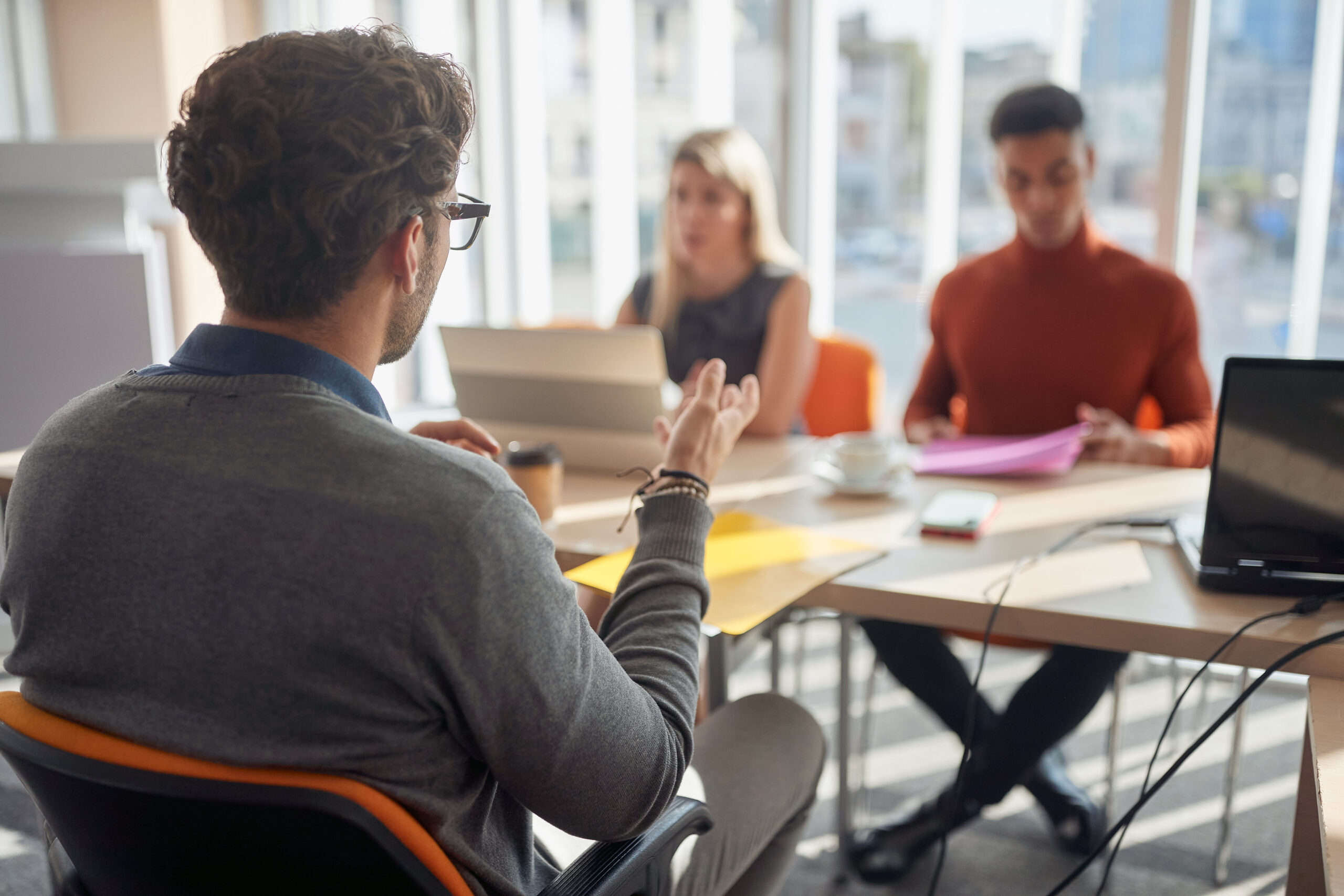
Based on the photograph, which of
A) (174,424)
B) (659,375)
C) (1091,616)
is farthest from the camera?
(659,375)

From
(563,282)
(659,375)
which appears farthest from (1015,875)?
(563,282)

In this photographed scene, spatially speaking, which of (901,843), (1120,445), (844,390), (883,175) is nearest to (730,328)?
(844,390)

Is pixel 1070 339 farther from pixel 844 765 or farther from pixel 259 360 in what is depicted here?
pixel 259 360

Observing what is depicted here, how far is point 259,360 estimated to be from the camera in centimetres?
75

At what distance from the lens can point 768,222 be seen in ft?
8.02

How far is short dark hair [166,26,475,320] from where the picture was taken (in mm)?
725

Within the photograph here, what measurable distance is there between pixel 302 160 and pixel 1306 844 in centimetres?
119

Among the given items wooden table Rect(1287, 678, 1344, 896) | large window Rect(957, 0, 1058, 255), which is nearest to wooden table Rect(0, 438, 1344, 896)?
wooden table Rect(1287, 678, 1344, 896)

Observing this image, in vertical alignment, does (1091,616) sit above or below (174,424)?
below

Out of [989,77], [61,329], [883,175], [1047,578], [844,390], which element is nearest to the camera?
[1047,578]

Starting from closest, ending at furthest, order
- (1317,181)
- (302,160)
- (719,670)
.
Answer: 1. (302,160)
2. (719,670)
3. (1317,181)

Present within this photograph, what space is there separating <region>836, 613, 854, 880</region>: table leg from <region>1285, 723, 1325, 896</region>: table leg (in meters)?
0.76

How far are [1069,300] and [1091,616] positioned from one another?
1190 mm

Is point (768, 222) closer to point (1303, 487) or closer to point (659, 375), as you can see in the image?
point (659, 375)
